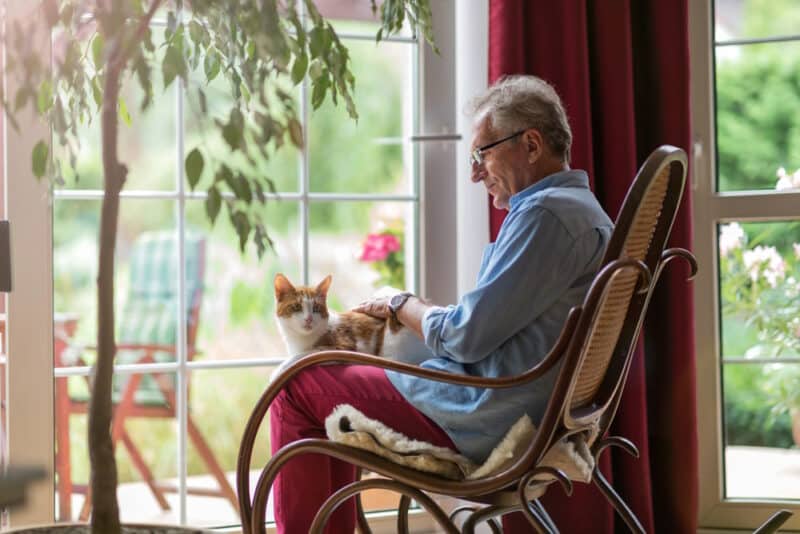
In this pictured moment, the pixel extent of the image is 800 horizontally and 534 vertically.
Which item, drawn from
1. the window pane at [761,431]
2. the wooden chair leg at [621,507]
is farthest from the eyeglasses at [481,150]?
the window pane at [761,431]

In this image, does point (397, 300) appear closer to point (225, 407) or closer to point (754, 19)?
point (754, 19)

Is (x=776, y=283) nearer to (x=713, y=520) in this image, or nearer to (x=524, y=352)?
(x=713, y=520)

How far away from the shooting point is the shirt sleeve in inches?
72.7

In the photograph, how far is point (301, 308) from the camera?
225cm

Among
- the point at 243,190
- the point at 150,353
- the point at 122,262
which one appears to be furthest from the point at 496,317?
the point at 122,262

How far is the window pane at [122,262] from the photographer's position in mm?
5020

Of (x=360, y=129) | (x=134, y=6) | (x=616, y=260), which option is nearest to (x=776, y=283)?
(x=616, y=260)

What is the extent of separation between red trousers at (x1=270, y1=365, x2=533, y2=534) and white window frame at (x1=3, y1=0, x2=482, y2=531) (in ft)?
1.97

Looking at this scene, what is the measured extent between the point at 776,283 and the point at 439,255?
102cm

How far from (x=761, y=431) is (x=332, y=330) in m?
1.47

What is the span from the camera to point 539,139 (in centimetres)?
209

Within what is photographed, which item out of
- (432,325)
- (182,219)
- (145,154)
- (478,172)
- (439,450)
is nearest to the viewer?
(439,450)

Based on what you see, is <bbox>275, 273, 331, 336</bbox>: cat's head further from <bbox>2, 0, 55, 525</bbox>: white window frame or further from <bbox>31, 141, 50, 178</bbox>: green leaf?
<bbox>31, 141, 50, 178</bbox>: green leaf

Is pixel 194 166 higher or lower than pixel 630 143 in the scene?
lower
